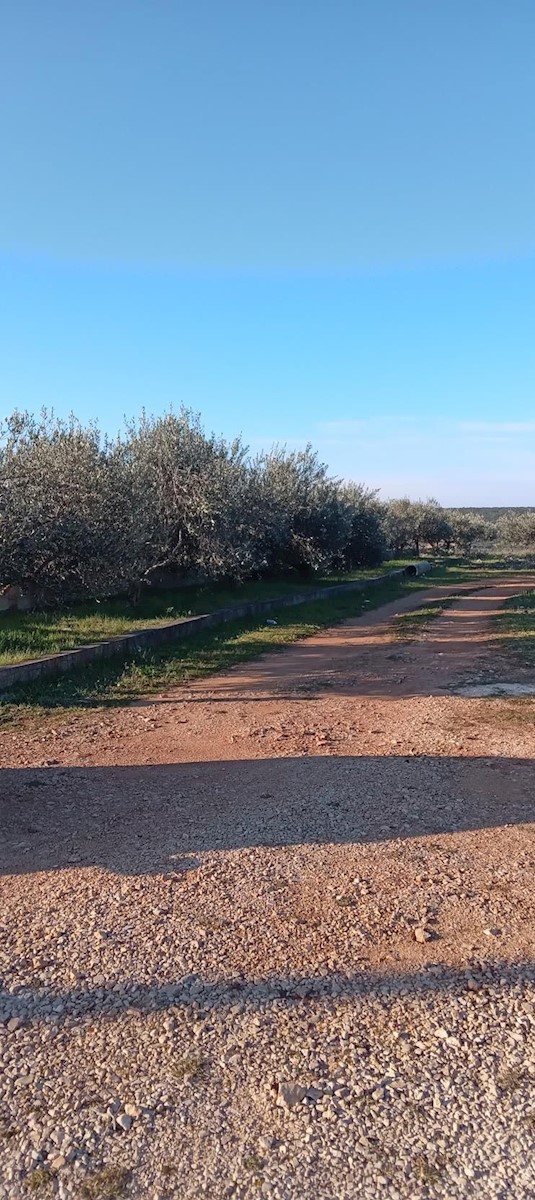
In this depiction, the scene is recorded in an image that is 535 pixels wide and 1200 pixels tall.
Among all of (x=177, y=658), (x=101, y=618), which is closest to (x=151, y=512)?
(x=101, y=618)

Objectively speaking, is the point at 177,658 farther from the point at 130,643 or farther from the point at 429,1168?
the point at 429,1168

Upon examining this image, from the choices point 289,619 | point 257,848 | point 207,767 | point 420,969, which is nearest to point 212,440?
point 289,619

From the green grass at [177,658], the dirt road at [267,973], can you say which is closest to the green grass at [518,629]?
the green grass at [177,658]

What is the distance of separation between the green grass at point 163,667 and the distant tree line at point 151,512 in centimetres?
189

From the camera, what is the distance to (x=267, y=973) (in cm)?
307

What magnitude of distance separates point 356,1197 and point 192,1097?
0.59 metres

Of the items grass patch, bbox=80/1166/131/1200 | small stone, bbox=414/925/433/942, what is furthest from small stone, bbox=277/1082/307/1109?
small stone, bbox=414/925/433/942

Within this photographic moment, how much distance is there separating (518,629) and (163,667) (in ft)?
25.2

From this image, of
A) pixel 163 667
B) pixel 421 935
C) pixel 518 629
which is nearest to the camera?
pixel 421 935

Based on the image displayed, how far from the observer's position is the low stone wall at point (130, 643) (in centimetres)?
882

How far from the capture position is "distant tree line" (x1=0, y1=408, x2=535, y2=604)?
11297mm

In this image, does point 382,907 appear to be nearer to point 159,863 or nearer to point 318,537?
point 159,863

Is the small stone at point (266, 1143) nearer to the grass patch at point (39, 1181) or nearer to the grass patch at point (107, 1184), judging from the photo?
the grass patch at point (107, 1184)

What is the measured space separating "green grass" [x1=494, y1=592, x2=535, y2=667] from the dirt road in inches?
222
